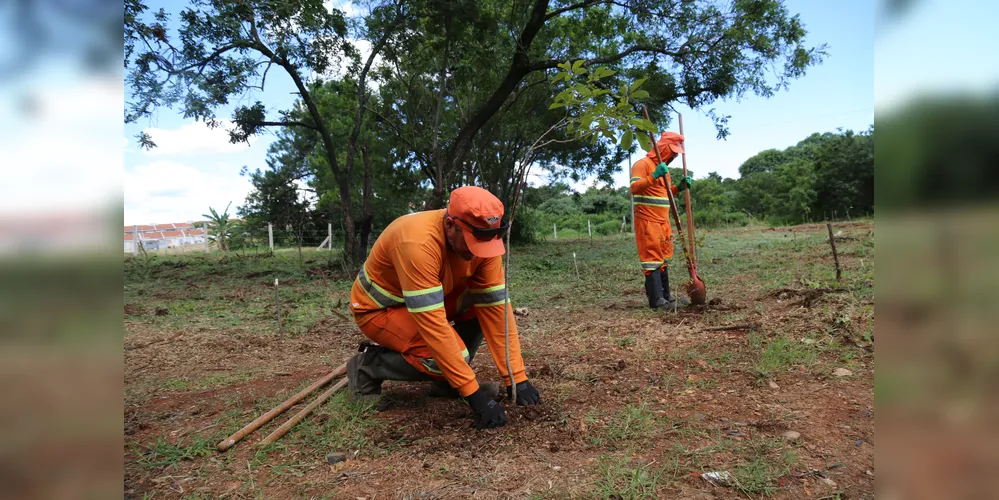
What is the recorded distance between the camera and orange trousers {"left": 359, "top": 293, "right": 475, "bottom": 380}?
303 cm

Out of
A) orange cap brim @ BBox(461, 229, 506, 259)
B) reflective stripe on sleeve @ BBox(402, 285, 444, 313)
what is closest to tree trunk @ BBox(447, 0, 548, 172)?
orange cap brim @ BBox(461, 229, 506, 259)

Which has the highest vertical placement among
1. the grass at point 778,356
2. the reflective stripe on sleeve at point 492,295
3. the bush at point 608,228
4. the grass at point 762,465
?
the bush at point 608,228

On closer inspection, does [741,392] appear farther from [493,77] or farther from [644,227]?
[493,77]

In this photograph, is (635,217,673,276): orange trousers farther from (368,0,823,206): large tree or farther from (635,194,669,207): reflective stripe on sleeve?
(368,0,823,206): large tree

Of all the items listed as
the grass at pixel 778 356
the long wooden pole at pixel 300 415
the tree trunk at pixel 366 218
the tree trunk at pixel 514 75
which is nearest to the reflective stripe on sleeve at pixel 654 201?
the grass at pixel 778 356

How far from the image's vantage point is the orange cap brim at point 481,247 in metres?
2.62

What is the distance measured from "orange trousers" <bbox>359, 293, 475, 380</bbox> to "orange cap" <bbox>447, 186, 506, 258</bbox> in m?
0.66

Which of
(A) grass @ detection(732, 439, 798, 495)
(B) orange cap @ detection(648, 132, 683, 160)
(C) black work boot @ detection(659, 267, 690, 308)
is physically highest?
(B) orange cap @ detection(648, 132, 683, 160)

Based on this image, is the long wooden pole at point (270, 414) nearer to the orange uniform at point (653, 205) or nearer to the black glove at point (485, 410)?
the black glove at point (485, 410)

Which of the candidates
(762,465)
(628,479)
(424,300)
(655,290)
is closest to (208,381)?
(424,300)

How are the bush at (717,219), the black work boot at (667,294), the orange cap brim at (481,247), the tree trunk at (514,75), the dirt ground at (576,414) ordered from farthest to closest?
the bush at (717,219), the tree trunk at (514,75), the black work boot at (667,294), the orange cap brim at (481,247), the dirt ground at (576,414)

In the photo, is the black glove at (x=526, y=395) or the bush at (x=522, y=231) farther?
the bush at (x=522, y=231)

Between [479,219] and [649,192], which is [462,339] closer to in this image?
[479,219]

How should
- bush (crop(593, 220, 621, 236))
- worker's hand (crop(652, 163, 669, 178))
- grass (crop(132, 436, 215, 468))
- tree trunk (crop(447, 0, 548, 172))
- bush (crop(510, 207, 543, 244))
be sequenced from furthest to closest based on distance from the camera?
bush (crop(593, 220, 621, 236))
bush (crop(510, 207, 543, 244))
tree trunk (crop(447, 0, 548, 172))
worker's hand (crop(652, 163, 669, 178))
grass (crop(132, 436, 215, 468))
